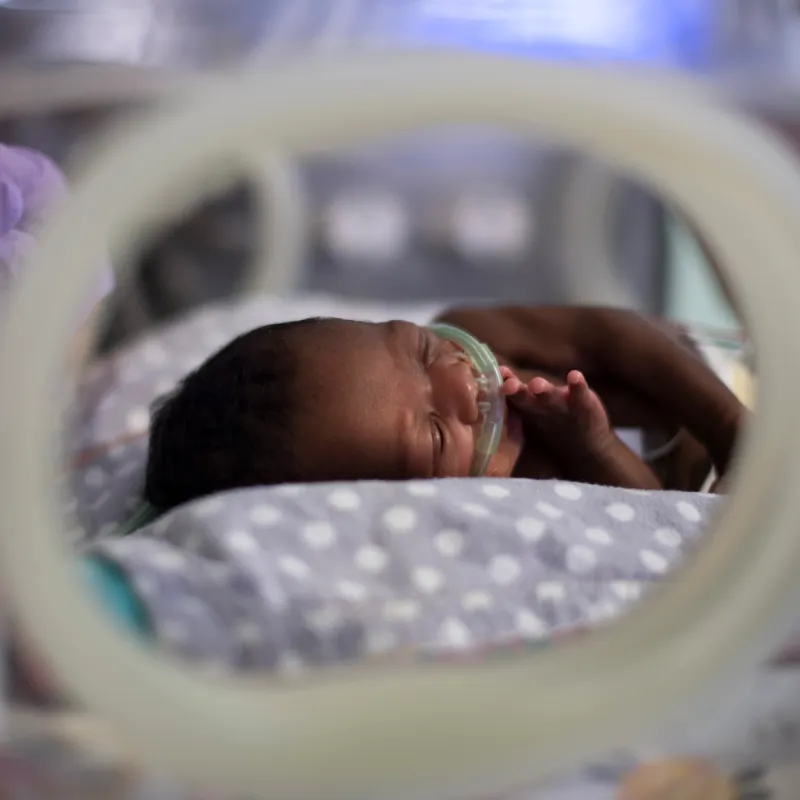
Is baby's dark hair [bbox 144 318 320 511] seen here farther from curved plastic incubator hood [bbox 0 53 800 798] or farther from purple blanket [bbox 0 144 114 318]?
curved plastic incubator hood [bbox 0 53 800 798]

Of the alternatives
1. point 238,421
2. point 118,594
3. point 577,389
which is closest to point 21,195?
point 238,421

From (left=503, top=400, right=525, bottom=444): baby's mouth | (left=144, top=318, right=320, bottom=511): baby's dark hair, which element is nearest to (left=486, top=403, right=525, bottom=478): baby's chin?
(left=503, top=400, right=525, bottom=444): baby's mouth

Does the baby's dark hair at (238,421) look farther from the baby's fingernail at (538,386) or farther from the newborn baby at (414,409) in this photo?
the baby's fingernail at (538,386)

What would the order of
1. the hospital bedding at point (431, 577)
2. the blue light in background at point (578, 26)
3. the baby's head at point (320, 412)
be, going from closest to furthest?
1. the hospital bedding at point (431, 577)
2. the baby's head at point (320, 412)
3. the blue light in background at point (578, 26)

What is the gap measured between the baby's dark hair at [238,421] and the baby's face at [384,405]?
0.05 ft

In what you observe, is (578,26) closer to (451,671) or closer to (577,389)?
(577,389)

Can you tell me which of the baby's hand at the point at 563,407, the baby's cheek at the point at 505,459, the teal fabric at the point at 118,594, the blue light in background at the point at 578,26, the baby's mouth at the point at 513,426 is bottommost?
the teal fabric at the point at 118,594

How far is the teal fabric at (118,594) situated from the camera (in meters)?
0.60

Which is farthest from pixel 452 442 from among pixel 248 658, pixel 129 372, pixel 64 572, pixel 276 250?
pixel 276 250

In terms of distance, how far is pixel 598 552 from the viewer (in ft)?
2.30

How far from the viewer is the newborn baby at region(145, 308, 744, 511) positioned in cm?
74

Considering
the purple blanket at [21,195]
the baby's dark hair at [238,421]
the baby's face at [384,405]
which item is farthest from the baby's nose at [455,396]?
the purple blanket at [21,195]

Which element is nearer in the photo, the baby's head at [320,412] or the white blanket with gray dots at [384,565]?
the white blanket with gray dots at [384,565]

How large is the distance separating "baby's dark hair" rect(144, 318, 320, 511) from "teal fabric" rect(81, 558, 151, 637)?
0.46ft
